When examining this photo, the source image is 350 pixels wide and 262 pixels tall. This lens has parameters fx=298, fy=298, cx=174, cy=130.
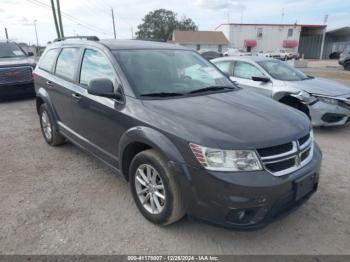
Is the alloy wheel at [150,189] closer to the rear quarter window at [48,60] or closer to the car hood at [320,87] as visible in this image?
the rear quarter window at [48,60]

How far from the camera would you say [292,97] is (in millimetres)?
6074

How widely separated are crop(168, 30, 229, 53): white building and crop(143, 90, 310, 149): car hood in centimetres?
5887

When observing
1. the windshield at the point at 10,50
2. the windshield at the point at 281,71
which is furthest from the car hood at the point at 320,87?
the windshield at the point at 10,50

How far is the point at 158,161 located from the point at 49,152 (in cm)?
302

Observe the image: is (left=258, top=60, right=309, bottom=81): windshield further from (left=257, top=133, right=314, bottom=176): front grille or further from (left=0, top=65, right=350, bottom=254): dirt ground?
(left=257, top=133, right=314, bottom=176): front grille

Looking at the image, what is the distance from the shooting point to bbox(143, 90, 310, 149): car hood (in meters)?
2.41

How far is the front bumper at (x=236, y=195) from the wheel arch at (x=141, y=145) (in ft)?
0.44

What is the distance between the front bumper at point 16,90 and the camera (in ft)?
30.3

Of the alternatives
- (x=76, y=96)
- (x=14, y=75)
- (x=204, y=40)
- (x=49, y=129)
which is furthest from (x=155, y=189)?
(x=204, y=40)

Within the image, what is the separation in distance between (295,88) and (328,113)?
0.79 meters

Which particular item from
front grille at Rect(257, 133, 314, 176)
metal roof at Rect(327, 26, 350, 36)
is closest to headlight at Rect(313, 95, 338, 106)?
front grille at Rect(257, 133, 314, 176)

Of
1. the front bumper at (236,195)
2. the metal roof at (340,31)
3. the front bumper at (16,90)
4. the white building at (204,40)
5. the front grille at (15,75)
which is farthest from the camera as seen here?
the white building at (204,40)

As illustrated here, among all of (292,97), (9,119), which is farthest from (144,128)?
(9,119)

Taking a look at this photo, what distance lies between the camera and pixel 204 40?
6047 cm
